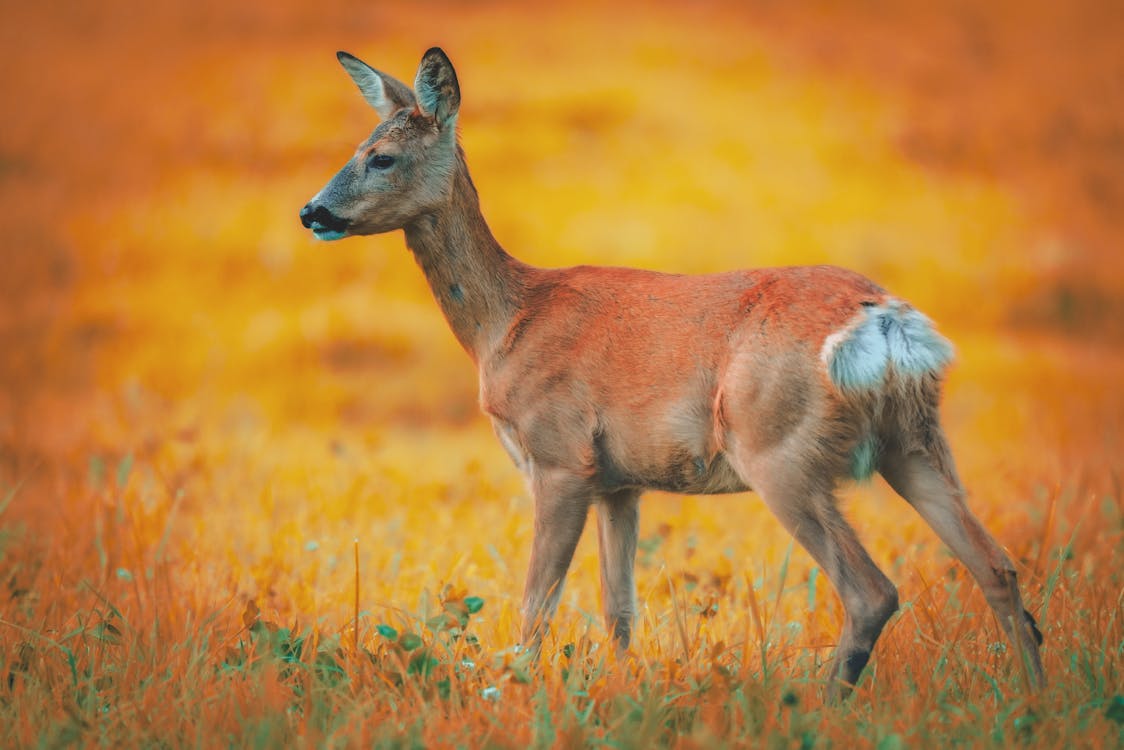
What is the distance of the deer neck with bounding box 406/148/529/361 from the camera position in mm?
5207

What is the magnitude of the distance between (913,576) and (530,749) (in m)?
2.62

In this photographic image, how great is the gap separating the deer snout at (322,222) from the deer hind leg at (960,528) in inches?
87.4

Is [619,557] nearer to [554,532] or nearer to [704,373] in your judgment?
[554,532]

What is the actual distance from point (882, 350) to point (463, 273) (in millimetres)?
1819

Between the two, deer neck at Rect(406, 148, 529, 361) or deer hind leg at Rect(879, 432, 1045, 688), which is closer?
deer hind leg at Rect(879, 432, 1045, 688)

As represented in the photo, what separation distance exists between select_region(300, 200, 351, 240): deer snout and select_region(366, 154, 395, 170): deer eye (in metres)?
0.26

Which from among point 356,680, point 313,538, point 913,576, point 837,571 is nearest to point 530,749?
point 356,680

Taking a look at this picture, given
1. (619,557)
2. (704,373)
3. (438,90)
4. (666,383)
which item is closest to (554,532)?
(619,557)

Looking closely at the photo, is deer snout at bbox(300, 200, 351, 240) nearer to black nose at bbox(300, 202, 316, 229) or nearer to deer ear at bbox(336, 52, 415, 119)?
black nose at bbox(300, 202, 316, 229)

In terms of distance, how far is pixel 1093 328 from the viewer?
13156 millimetres

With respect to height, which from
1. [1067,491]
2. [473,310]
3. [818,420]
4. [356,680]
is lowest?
[1067,491]

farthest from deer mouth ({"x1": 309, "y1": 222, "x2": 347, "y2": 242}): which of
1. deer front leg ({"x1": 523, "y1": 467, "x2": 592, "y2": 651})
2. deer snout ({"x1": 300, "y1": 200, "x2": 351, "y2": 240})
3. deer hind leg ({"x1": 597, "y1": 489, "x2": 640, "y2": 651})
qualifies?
deer hind leg ({"x1": 597, "y1": 489, "x2": 640, "y2": 651})

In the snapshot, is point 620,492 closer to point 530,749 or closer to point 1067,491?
point 530,749

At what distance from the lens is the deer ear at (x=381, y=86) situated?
5254 millimetres
